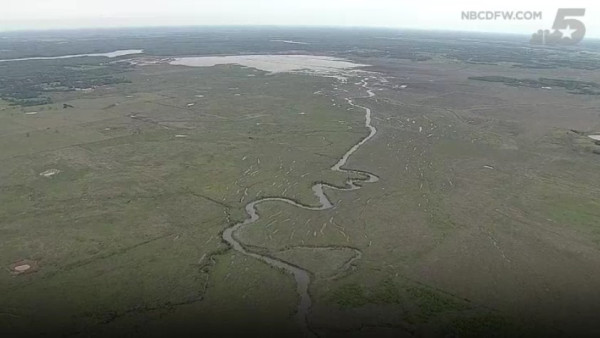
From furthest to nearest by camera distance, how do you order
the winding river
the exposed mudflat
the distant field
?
the exposed mudflat, the winding river, the distant field

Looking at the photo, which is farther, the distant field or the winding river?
the winding river

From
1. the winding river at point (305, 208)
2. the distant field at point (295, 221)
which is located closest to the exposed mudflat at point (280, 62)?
the distant field at point (295, 221)

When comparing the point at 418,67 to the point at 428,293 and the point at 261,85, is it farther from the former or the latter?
the point at 428,293

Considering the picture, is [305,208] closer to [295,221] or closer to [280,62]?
[295,221]

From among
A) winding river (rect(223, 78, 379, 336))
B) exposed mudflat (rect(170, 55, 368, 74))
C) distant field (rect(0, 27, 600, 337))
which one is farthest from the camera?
exposed mudflat (rect(170, 55, 368, 74))

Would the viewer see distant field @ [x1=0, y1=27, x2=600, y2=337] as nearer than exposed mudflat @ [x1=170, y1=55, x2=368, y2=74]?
Yes

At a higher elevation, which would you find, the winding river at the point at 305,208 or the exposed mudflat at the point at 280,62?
the exposed mudflat at the point at 280,62

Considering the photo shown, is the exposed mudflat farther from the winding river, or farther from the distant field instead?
the winding river

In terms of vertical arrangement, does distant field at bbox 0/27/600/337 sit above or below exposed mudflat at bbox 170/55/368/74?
below

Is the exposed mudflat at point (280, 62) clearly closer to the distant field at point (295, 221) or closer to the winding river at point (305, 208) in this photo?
the distant field at point (295, 221)

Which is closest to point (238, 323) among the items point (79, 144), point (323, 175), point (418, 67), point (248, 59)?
point (323, 175)

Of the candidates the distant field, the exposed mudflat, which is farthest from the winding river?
the exposed mudflat
